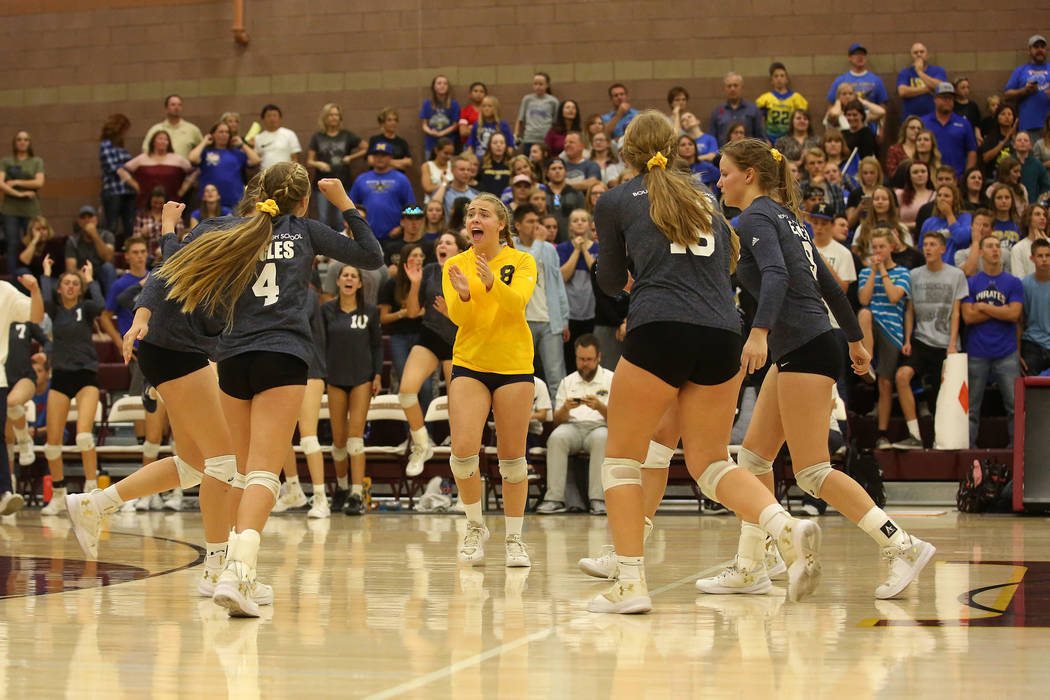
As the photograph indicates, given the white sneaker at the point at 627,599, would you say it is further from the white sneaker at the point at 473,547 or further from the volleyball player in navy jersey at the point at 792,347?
the white sneaker at the point at 473,547

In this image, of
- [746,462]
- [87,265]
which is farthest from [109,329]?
[746,462]

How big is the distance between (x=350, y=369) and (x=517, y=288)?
4426mm

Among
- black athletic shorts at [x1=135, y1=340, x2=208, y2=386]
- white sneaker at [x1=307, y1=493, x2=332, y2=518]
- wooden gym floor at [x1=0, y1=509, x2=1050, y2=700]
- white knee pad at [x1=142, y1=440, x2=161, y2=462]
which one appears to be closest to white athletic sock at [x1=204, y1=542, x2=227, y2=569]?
wooden gym floor at [x1=0, y1=509, x2=1050, y2=700]

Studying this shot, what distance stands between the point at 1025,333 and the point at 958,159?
393 centimetres

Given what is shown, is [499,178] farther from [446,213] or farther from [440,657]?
[440,657]

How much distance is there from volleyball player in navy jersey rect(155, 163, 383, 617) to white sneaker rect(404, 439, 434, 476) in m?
5.30

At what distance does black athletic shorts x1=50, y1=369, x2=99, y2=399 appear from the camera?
11250 millimetres

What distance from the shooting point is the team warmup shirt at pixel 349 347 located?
10.7 meters

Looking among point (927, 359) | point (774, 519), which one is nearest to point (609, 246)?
point (774, 519)

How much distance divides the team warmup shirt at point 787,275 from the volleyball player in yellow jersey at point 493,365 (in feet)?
5.13

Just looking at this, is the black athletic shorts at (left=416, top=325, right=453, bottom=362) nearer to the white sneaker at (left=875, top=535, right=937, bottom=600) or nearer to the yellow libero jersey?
the yellow libero jersey

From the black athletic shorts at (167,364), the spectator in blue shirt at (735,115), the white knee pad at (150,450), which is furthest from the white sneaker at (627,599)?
the spectator in blue shirt at (735,115)

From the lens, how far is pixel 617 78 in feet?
56.3

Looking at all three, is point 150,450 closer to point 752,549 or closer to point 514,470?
point 514,470
